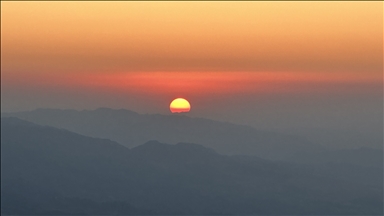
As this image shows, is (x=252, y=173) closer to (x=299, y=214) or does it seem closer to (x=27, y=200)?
(x=299, y=214)

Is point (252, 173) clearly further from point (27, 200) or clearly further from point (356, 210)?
point (27, 200)

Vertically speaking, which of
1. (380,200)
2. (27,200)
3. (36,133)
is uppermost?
(36,133)

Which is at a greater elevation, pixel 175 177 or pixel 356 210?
pixel 175 177

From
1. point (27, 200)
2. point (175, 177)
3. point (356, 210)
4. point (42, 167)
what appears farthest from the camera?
point (175, 177)

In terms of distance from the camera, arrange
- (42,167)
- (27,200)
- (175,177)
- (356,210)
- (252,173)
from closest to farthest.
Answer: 1. (27,200)
2. (42,167)
3. (356,210)
4. (175,177)
5. (252,173)

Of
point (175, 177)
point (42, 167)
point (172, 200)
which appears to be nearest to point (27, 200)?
point (42, 167)

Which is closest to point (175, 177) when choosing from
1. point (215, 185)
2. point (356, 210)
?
point (215, 185)

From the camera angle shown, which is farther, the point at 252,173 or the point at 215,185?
the point at 252,173
